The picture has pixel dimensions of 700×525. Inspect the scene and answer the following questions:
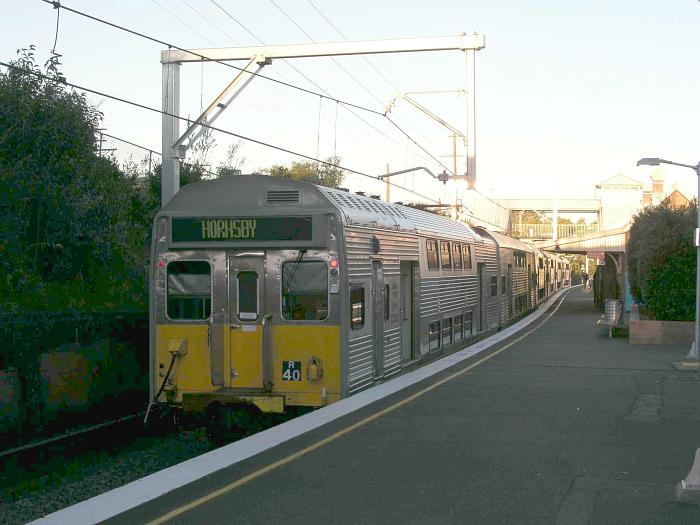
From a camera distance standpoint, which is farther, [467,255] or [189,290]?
[467,255]

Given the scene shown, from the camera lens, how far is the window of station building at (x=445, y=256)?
20.1 m

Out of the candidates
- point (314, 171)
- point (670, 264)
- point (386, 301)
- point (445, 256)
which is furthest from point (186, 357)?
point (314, 171)

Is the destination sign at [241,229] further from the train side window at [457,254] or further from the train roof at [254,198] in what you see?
the train side window at [457,254]

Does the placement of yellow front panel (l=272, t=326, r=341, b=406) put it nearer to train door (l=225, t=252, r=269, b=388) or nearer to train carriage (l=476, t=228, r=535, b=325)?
train door (l=225, t=252, r=269, b=388)

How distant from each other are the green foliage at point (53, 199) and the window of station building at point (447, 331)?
22.5 ft

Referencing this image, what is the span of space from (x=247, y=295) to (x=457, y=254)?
34.2 feet

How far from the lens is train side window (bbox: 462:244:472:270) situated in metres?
23.3

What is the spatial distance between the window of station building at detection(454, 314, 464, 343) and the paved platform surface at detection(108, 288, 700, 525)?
6.90 m

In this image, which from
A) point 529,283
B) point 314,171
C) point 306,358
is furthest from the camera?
point 314,171

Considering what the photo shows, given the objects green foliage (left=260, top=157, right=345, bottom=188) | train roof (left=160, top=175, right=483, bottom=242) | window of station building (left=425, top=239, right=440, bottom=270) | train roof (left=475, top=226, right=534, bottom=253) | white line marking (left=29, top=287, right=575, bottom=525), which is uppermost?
green foliage (left=260, top=157, right=345, bottom=188)

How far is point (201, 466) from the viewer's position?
8.62 meters

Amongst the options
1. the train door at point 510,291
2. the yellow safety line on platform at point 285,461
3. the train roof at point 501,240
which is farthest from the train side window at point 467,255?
the train door at point 510,291

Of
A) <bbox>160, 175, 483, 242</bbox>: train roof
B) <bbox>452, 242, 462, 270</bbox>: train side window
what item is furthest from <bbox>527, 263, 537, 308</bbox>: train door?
<bbox>160, 175, 483, 242</bbox>: train roof

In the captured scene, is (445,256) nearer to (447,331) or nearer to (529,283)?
(447,331)
